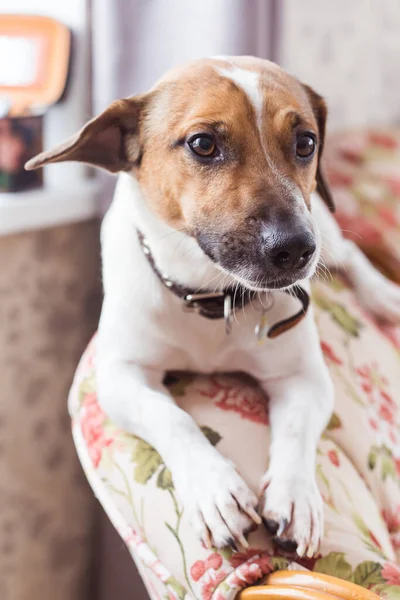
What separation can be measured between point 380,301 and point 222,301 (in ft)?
2.06

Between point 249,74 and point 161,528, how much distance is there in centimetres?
61

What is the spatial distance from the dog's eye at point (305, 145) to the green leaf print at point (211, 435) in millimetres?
401

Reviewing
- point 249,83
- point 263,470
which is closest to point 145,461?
point 263,470

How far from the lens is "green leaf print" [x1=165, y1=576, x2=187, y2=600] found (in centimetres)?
86

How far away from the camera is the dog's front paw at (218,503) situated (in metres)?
0.84

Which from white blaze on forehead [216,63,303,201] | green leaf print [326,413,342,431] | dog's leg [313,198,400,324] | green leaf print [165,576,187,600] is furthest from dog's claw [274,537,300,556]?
dog's leg [313,198,400,324]

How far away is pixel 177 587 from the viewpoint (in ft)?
2.84

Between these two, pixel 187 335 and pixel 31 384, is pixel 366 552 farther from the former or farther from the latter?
pixel 31 384

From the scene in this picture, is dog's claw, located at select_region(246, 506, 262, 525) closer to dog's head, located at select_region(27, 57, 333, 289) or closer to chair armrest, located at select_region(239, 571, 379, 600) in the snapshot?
chair armrest, located at select_region(239, 571, 379, 600)

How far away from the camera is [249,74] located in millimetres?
983

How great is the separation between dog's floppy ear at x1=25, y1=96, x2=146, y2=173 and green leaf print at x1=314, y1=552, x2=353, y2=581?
0.61 metres

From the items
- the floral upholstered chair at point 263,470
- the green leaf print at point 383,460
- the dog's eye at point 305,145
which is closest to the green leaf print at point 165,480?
the floral upholstered chair at point 263,470

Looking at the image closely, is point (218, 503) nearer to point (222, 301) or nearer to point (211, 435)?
point (211, 435)

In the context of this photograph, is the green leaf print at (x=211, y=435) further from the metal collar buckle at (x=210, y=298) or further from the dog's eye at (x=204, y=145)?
the dog's eye at (x=204, y=145)
